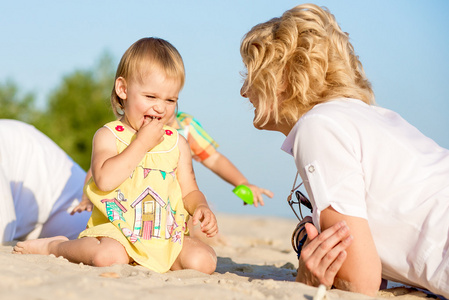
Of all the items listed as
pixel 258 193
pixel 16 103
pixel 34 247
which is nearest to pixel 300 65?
pixel 258 193

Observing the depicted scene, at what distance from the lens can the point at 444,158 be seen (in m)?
2.39

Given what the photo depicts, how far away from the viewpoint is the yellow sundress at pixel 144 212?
2816mm

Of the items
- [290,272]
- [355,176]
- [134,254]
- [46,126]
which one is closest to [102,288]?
[134,254]

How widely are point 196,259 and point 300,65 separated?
118 cm

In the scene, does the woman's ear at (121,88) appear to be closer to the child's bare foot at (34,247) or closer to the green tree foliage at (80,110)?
the child's bare foot at (34,247)

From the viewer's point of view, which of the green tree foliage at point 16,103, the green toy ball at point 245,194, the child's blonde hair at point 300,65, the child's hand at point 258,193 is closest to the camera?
the child's blonde hair at point 300,65

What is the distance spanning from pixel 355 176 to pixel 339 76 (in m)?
0.63

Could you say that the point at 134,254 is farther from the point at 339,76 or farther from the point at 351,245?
the point at 339,76

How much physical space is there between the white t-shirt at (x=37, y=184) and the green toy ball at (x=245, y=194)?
1692mm

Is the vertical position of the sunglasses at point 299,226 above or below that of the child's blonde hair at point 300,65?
below

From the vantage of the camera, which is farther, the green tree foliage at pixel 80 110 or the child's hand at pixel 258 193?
the green tree foliage at pixel 80 110

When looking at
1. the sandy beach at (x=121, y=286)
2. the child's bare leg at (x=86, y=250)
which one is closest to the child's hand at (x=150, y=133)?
the child's bare leg at (x=86, y=250)

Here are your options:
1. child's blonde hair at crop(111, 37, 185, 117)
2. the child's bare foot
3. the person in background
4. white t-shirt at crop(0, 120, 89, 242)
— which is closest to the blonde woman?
child's blonde hair at crop(111, 37, 185, 117)

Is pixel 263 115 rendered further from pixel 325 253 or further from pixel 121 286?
pixel 121 286
